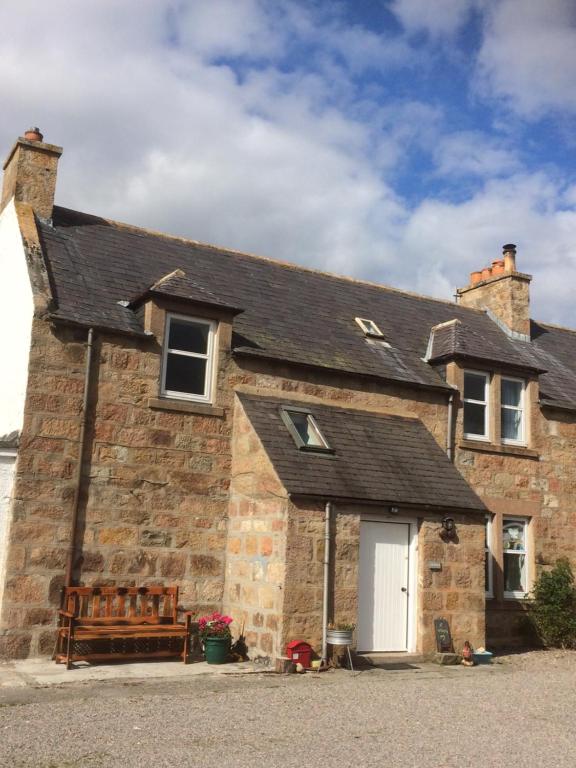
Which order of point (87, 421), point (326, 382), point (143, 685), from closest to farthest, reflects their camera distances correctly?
point (143, 685) → point (87, 421) → point (326, 382)

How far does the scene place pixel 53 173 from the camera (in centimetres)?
1480

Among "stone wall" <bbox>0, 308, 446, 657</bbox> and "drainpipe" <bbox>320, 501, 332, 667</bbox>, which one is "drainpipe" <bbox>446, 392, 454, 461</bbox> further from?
"drainpipe" <bbox>320, 501, 332, 667</bbox>

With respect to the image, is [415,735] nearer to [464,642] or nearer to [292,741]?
[292,741]

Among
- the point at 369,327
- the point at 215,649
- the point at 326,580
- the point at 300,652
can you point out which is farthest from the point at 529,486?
the point at 215,649

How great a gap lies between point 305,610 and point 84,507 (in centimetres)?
364

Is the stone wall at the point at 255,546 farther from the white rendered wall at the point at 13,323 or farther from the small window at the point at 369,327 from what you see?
the small window at the point at 369,327

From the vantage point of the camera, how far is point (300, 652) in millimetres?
11180

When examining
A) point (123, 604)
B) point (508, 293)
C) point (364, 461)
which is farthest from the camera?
point (508, 293)

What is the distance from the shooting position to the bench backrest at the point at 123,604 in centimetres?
1141

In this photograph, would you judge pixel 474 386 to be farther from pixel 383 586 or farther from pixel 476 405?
pixel 383 586

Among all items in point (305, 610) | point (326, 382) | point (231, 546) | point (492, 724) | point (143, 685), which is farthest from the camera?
point (326, 382)

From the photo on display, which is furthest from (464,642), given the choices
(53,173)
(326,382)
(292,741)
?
(53,173)

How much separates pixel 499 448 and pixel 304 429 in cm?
492

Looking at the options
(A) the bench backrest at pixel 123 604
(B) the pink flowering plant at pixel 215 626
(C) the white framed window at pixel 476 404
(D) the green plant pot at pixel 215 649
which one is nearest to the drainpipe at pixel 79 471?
(A) the bench backrest at pixel 123 604
